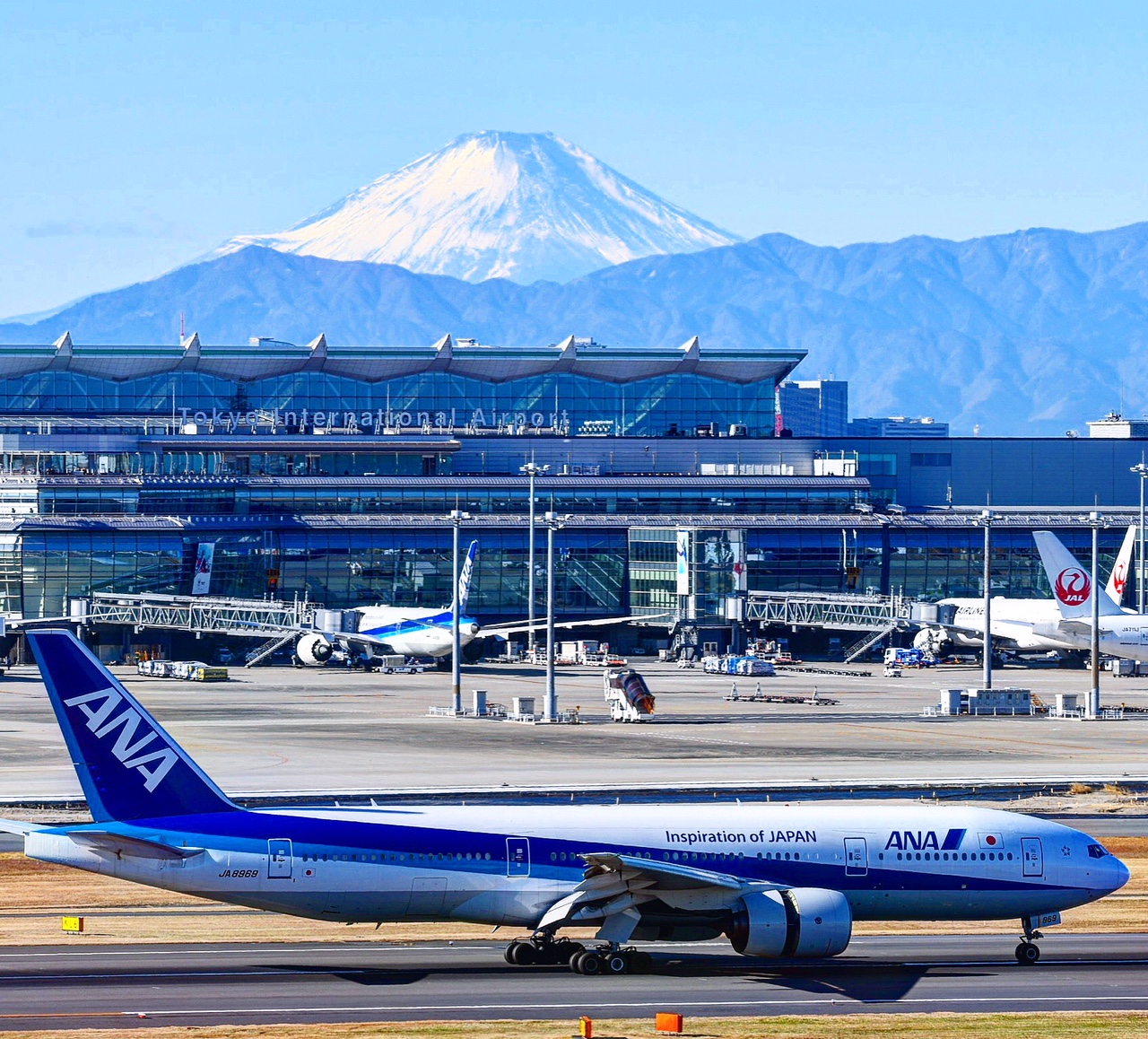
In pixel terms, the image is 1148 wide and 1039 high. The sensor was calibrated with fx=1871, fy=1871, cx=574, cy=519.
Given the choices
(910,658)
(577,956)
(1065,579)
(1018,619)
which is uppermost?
(1065,579)

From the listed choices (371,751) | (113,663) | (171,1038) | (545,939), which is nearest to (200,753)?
(371,751)

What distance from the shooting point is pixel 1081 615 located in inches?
5645

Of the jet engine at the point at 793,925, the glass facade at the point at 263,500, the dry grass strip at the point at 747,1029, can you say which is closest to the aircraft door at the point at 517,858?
the jet engine at the point at 793,925

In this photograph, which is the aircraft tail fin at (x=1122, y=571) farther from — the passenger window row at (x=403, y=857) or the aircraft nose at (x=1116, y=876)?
the passenger window row at (x=403, y=857)

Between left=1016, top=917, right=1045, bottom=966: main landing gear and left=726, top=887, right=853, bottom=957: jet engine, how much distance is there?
5358 mm

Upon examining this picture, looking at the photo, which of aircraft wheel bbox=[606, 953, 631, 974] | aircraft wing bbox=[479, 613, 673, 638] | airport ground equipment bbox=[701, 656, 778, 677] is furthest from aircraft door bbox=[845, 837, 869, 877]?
airport ground equipment bbox=[701, 656, 778, 677]

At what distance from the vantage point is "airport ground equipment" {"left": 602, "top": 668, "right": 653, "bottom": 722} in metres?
112

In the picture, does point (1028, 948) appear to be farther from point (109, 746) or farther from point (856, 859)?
point (109, 746)

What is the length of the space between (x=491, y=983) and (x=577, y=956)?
236cm

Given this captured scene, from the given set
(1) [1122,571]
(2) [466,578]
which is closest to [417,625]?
(2) [466,578]

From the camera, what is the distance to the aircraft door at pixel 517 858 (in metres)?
43.3

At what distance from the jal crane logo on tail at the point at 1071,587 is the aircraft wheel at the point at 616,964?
103569 mm

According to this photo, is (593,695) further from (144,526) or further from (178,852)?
(178,852)

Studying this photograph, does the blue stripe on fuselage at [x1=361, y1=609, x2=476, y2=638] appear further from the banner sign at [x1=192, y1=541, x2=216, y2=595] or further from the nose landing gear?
the nose landing gear
